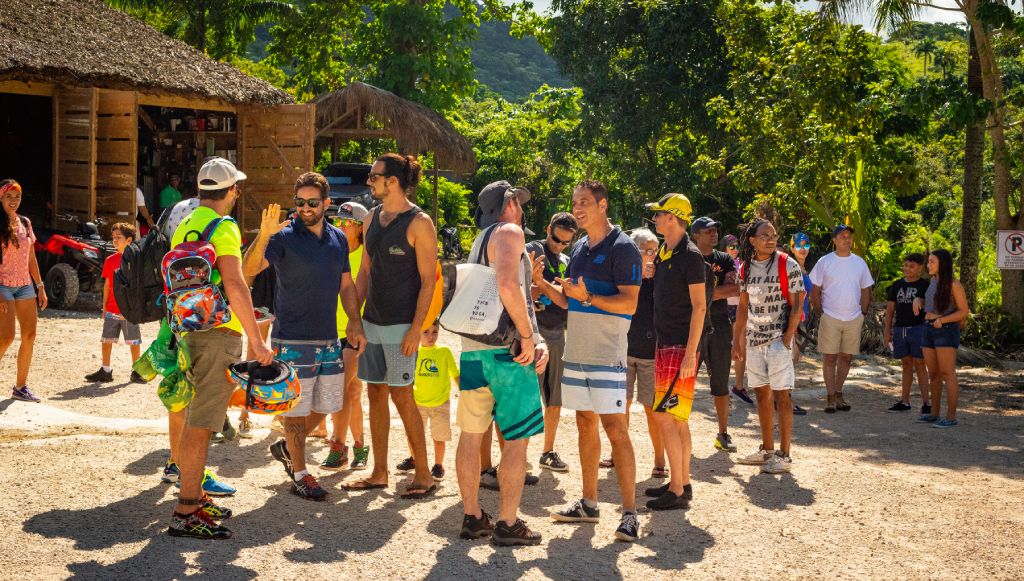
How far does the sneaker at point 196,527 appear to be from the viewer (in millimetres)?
5031

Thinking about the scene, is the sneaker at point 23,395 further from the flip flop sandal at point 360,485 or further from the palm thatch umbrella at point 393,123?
the palm thatch umbrella at point 393,123

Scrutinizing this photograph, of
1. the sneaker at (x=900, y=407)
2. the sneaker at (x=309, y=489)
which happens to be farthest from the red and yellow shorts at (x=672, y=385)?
the sneaker at (x=900, y=407)

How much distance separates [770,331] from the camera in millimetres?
7344

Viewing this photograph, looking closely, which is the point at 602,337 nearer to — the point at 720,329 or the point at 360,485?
the point at 360,485

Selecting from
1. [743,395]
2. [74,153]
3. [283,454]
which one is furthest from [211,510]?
[74,153]

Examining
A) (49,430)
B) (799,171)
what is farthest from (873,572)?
(799,171)

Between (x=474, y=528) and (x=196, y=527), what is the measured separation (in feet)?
4.70

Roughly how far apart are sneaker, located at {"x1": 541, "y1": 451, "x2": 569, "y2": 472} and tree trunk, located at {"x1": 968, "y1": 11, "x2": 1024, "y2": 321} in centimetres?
940

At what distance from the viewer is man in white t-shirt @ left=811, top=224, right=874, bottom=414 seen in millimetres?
9969

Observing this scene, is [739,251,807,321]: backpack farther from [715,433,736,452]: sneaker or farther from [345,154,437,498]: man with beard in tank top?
[345,154,437,498]: man with beard in tank top

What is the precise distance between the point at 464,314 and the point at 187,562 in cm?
180

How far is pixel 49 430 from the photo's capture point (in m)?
7.21

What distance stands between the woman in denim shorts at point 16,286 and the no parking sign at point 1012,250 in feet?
39.4

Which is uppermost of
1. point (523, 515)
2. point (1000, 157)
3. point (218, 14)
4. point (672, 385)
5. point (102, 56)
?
point (218, 14)
